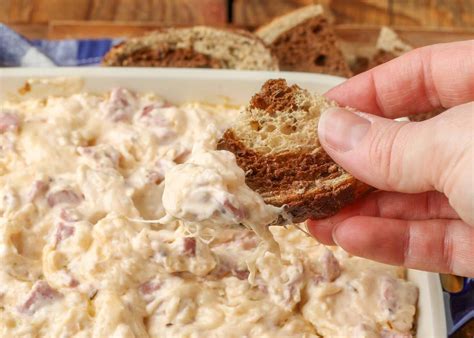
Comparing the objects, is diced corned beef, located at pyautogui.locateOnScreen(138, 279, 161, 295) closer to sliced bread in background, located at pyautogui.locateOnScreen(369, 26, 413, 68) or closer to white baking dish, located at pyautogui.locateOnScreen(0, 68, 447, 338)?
white baking dish, located at pyautogui.locateOnScreen(0, 68, 447, 338)

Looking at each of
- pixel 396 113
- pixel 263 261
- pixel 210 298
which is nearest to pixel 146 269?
pixel 210 298

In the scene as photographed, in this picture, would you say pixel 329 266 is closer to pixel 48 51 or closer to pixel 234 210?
pixel 234 210

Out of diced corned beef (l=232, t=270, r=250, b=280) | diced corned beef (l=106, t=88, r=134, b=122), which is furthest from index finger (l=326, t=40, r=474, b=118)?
diced corned beef (l=106, t=88, r=134, b=122)

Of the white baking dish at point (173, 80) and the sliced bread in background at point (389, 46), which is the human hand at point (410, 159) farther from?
the sliced bread in background at point (389, 46)

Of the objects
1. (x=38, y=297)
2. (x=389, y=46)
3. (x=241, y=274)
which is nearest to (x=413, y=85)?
(x=241, y=274)

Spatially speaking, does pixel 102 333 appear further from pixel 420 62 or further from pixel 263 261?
pixel 420 62

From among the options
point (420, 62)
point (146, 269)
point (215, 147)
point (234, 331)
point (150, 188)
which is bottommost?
point (234, 331)
